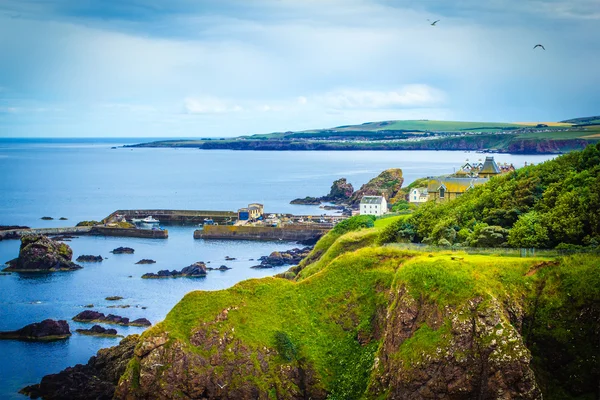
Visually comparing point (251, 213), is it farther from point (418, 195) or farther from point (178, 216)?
point (418, 195)

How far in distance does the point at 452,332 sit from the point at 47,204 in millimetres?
150055

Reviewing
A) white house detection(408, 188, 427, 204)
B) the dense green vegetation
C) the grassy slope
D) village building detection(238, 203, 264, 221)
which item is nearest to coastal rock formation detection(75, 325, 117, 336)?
the grassy slope

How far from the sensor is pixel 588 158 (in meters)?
56.1

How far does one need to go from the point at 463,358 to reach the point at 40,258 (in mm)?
67486

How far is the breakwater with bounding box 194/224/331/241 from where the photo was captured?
119m

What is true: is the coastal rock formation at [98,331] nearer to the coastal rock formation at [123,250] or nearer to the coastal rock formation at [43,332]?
→ the coastal rock formation at [43,332]

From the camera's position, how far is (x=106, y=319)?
226ft

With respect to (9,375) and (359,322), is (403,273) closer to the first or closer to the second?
(359,322)

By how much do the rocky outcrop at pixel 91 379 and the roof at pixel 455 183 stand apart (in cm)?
4054

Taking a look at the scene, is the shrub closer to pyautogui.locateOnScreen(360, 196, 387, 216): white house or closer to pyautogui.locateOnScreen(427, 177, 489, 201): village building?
pyautogui.locateOnScreen(427, 177, 489, 201): village building

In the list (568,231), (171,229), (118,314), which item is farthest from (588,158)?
(171,229)

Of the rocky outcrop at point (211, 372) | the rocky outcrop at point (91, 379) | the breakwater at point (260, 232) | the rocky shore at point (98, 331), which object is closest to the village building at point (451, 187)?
the breakwater at point (260, 232)

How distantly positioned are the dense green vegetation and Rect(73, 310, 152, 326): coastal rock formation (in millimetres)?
23255

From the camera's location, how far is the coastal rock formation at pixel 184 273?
8900 centimetres
